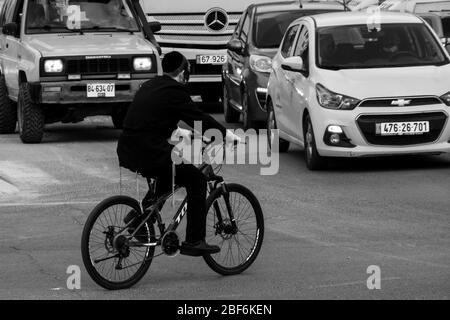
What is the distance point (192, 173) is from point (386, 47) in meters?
7.32

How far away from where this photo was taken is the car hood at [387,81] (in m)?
15.6

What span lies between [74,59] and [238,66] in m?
2.82

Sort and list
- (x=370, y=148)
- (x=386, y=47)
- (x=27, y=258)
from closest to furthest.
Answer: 1. (x=27, y=258)
2. (x=370, y=148)
3. (x=386, y=47)

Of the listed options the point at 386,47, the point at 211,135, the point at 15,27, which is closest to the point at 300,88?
the point at 386,47

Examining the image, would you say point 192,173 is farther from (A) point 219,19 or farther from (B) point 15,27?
(A) point 219,19

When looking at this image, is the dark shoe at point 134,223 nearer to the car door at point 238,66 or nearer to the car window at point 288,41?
the car window at point 288,41

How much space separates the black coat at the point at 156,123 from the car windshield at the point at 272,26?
10867 mm

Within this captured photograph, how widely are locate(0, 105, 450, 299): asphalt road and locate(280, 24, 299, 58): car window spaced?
1225 mm

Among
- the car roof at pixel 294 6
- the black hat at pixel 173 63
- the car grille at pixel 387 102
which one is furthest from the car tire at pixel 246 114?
the black hat at pixel 173 63

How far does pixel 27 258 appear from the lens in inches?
424

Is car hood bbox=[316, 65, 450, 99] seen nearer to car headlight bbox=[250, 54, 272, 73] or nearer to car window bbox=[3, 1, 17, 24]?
car headlight bbox=[250, 54, 272, 73]

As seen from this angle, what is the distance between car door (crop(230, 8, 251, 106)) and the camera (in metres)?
20.7

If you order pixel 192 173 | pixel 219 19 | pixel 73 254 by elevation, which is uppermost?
pixel 192 173

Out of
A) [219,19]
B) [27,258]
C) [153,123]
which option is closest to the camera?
[153,123]
